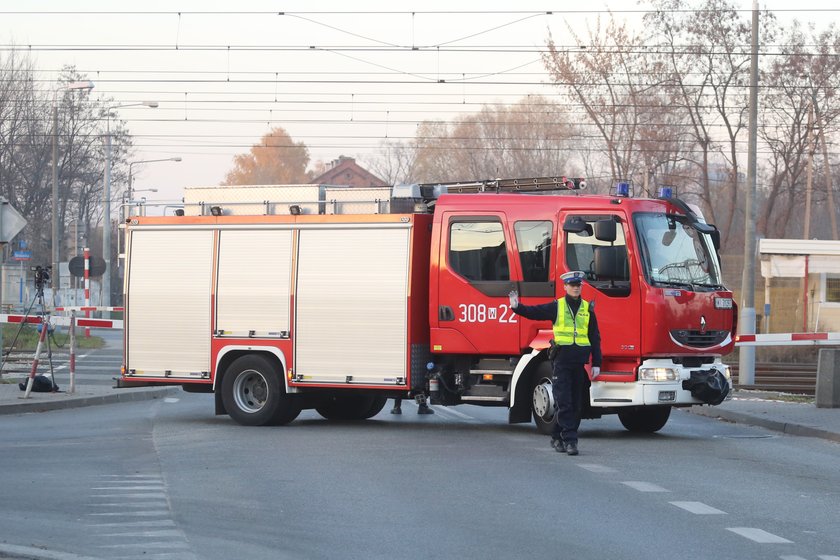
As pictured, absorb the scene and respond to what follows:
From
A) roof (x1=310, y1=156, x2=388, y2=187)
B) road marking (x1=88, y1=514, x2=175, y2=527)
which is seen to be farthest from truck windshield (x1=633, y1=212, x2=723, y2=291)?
roof (x1=310, y1=156, x2=388, y2=187)

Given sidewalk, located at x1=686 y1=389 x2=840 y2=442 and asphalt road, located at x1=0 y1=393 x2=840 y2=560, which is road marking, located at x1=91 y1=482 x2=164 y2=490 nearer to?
asphalt road, located at x1=0 y1=393 x2=840 y2=560

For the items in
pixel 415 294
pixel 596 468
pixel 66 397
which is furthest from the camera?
pixel 66 397

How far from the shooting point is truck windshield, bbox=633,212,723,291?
15820 millimetres

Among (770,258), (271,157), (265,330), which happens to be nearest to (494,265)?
(265,330)

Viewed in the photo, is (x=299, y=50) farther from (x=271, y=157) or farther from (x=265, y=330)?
(x=271, y=157)

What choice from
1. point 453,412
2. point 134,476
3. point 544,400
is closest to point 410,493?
point 134,476

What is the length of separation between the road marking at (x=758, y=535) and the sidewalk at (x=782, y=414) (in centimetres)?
727

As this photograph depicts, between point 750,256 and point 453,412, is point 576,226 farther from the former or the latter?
point 750,256

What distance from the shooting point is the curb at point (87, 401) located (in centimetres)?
1930

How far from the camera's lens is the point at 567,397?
14188mm

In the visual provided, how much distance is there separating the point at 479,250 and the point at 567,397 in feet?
9.13

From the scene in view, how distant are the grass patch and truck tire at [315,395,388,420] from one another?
18083 millimetres

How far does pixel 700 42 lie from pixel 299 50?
2178 cm

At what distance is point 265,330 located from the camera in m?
17.2
